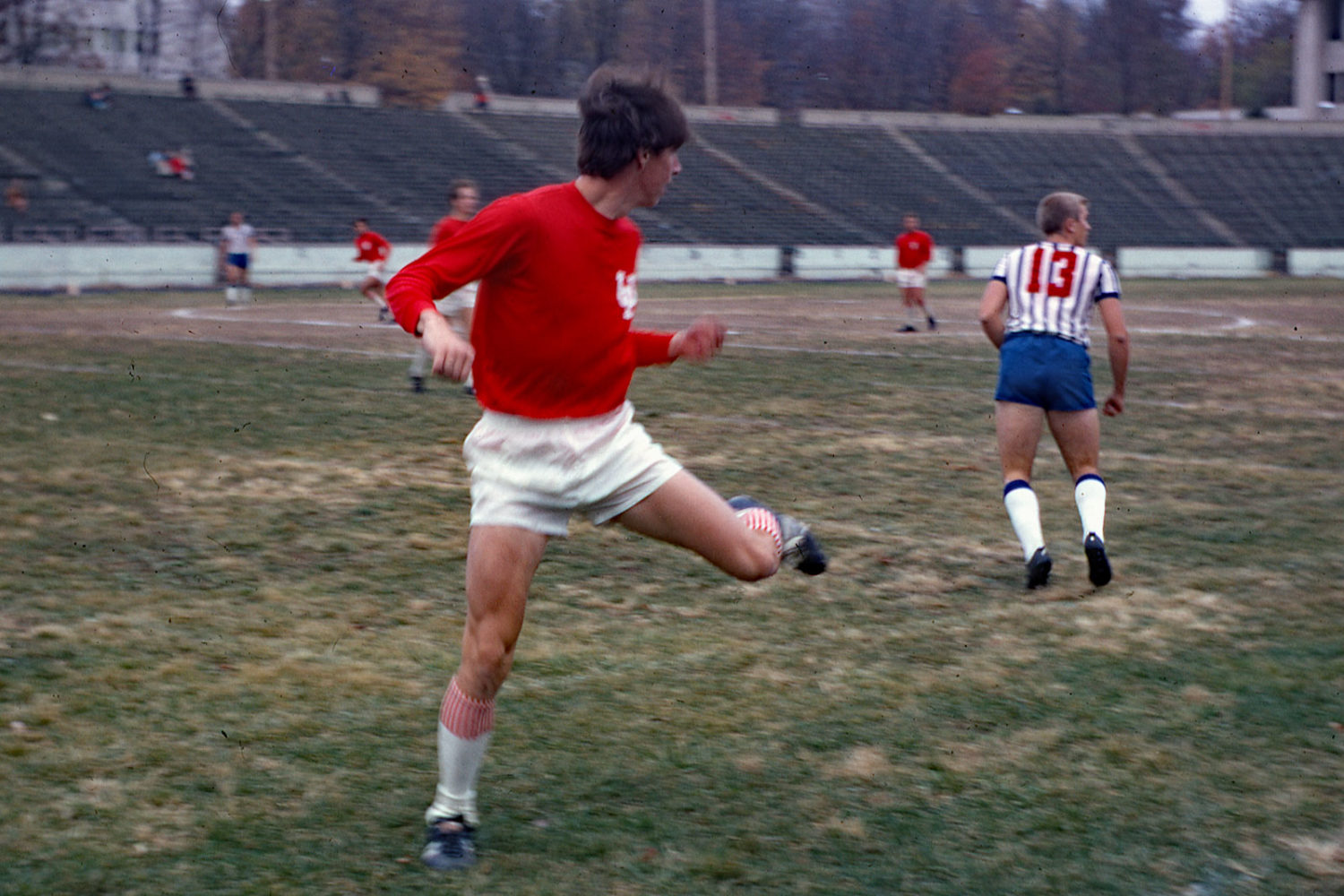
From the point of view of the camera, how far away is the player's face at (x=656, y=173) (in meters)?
3.91

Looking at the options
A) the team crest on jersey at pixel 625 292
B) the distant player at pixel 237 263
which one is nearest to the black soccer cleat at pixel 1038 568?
the team crest on jersey at pixel 625 292

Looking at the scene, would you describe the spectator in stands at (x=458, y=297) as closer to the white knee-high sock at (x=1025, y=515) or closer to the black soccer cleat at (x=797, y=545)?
the white knee-high sock at (x=1025, y=515)

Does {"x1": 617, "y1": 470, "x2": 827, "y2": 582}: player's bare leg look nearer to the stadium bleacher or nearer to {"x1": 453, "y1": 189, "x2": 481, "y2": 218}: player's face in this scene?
{"x1": 453, "y1": 189, "x2": 481, "y2": 218}: player's face

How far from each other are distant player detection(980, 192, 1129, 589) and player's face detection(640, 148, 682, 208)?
3430 mm

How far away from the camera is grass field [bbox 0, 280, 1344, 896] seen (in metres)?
4.02

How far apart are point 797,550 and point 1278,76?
94.4 meters

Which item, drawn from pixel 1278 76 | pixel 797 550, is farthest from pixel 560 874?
pixel 1278 76

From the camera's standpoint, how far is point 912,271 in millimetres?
22906

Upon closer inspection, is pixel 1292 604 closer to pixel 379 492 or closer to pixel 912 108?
pixel 379 492

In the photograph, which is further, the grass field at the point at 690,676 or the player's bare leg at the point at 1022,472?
the player's bare leg at the point at 1022,472

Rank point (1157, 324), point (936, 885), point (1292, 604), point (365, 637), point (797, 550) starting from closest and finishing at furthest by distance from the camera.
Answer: point (936, 885) < point (797, 550) < point (365, 637) < point (1292, 604) < point (1157, 324)

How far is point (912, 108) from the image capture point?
→ 254ft

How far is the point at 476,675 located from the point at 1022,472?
408cm

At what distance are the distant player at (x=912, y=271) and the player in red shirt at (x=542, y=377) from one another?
62.0ft
